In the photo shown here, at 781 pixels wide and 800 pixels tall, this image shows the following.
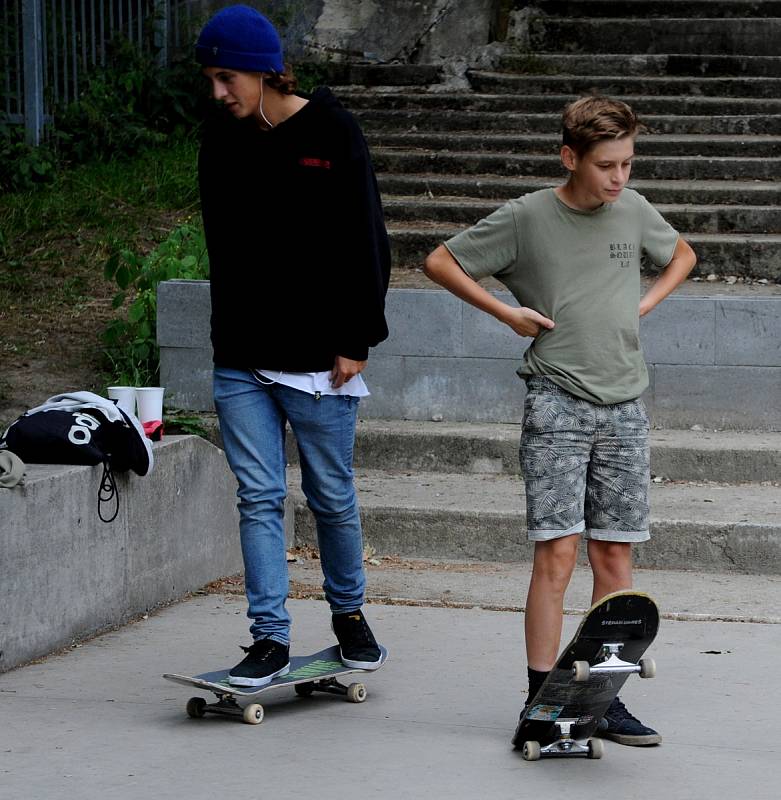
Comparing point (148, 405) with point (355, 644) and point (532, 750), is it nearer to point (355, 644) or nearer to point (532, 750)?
point (355, 644)

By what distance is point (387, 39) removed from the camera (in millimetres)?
11992

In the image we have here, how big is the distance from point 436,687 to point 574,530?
2.87 ft

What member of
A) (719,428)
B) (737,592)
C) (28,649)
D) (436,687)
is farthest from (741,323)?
(28,649)

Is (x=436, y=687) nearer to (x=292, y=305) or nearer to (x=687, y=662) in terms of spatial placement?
(x=687, y=662)

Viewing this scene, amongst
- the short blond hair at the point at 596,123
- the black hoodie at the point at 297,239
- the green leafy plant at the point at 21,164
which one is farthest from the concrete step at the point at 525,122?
the short blond hair at the point at 596,123

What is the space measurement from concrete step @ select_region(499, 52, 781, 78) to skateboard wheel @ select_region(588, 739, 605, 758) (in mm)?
8545

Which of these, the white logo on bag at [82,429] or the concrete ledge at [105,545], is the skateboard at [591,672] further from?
the white logo on bag at [82,429]

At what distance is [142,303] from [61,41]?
14.4 feet

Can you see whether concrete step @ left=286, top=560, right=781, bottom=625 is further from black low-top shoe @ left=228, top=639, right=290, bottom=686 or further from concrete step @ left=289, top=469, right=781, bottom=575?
black low-top shoe @ left=228, top=639, right=290, bottom=686

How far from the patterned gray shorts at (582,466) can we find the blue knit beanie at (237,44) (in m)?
1.14

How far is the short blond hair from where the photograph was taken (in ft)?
11.8

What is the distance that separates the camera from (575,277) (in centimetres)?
374

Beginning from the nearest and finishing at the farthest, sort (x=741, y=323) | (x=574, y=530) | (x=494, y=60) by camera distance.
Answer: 1. (x=574, y=530)
2. (x=741, y=323)
3. (x=494, y=60)

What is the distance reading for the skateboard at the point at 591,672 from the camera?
3.45 meters
